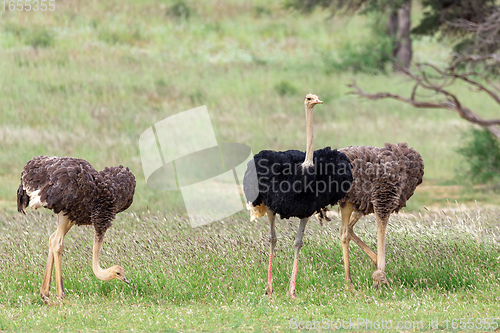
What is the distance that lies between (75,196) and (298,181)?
259cm

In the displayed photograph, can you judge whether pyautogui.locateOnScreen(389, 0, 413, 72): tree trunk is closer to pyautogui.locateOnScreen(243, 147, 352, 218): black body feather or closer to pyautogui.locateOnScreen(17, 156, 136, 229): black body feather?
pyautogui.locateOnScreen(243, 147, 352, 218): black body feather

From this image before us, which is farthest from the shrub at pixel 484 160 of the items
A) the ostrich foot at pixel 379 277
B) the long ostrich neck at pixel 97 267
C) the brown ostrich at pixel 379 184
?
the long ostrich neck at pixel 97 267

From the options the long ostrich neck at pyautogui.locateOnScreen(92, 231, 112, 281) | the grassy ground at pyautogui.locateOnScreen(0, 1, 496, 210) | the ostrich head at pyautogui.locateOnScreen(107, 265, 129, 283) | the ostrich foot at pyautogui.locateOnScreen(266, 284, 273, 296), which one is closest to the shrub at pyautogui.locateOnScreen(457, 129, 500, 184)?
the grassy ground at pyautogui.locateOnScreen(0, 1, 496, 210)

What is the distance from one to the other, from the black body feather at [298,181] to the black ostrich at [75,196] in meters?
1.64

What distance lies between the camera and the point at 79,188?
8.52 m

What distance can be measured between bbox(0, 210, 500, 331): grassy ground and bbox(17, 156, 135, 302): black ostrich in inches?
19.2

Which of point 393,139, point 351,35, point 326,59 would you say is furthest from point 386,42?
point 393,139

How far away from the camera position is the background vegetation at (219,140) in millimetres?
8711

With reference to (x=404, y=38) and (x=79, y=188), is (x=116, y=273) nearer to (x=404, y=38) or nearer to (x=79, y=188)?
(x=79, y=188)

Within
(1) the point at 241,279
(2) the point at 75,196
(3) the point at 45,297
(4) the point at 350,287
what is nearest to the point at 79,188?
(2) the point at 75,196

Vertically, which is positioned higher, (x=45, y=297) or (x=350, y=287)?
(x=45, y=297)

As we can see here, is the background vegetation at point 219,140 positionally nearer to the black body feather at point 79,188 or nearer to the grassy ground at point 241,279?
the grassy ground at point 241,279

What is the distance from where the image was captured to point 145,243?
10695 mm

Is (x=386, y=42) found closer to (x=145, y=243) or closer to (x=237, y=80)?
(x=237, y=80)
